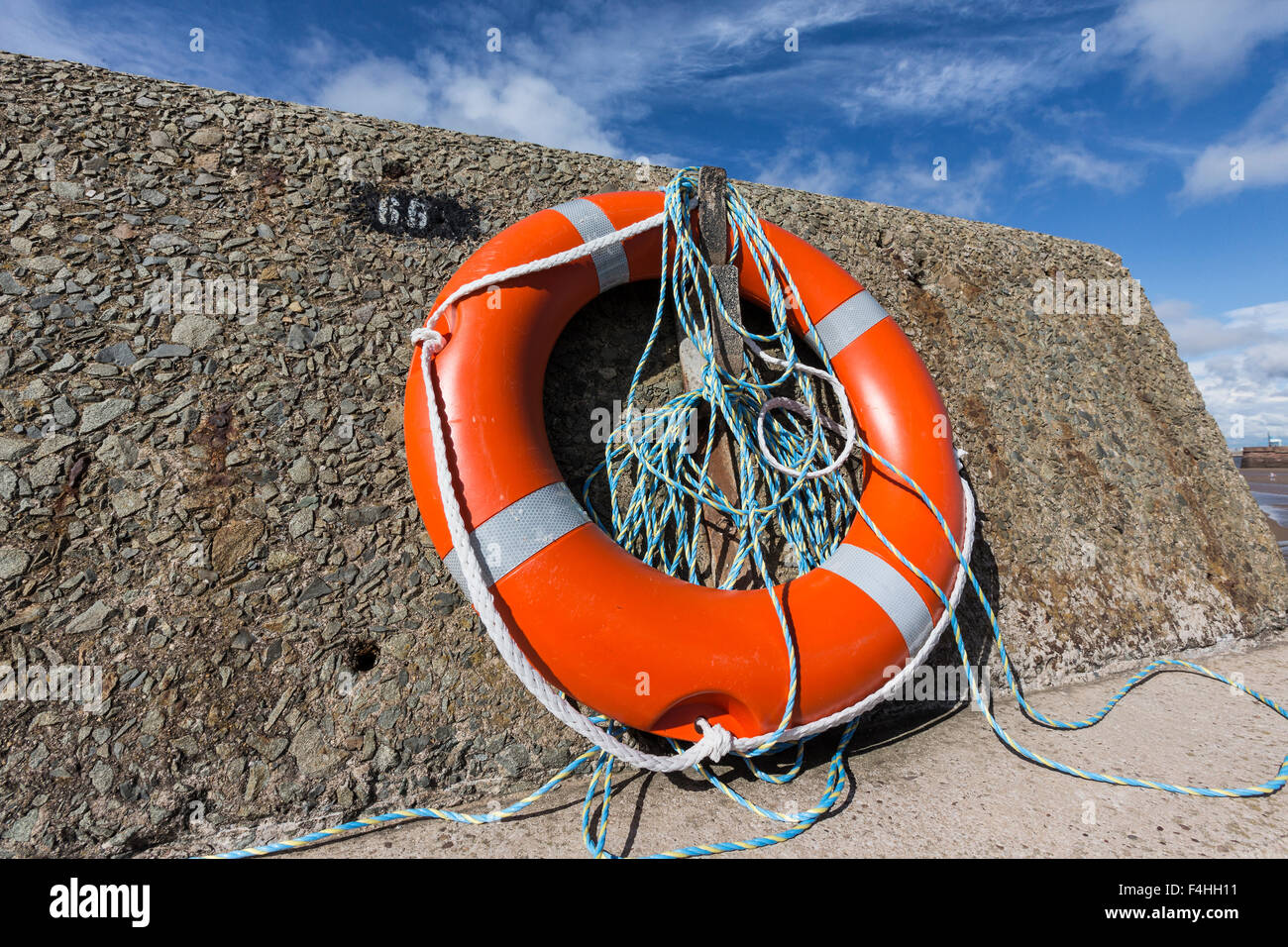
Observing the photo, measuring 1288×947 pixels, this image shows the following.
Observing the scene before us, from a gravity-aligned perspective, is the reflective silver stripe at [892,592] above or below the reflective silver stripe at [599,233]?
below

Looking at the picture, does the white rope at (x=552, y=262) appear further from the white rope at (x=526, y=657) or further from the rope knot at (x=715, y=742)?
the rope knot at (x=715, y=742)

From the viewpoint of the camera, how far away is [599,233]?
5.42 ft

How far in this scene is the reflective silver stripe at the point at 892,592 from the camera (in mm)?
1467

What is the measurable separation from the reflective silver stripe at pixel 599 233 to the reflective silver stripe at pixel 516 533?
65 centimetres

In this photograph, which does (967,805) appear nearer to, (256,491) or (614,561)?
(614,561)

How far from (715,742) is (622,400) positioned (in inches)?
37.4

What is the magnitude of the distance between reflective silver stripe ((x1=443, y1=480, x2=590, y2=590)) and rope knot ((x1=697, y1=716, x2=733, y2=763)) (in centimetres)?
50

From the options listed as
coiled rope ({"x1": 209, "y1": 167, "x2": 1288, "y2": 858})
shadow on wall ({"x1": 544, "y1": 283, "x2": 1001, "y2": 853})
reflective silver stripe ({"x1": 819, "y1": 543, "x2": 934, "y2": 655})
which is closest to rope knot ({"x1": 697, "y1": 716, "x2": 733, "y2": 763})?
coiled rope ({"x1": 209, "y1": 167, "x2": 1288, "y2": 858})

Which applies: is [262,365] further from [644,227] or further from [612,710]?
[612,710]

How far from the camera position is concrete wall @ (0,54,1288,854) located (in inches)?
50.4

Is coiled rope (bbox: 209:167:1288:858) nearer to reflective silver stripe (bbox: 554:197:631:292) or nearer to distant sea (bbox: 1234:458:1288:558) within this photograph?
reflective silver stripe (bbox: 554:197:631:292)

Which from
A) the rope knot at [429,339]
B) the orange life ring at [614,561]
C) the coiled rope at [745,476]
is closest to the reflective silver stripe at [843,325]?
the coiled rope at [745,476]

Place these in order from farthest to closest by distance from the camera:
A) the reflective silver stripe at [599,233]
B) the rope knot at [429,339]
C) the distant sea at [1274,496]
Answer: the distant sea at [1274,496] < the reflective silver stripe at [599,233] < the rope knot at [429,339]

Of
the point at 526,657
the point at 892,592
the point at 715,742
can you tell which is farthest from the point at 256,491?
the point at 892,592
